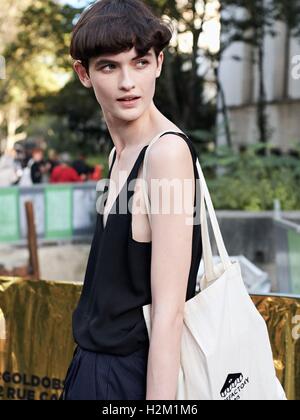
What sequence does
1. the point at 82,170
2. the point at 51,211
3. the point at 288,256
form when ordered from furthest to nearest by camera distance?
the point at 82,170
the point at 51,211
the point at 288,256

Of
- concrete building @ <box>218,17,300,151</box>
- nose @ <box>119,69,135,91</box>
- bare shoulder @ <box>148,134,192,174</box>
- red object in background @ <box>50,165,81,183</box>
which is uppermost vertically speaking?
concrete building @ <box>218,17,300,151</box>

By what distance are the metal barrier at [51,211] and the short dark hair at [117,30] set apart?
1027 cm

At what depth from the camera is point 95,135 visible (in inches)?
1207

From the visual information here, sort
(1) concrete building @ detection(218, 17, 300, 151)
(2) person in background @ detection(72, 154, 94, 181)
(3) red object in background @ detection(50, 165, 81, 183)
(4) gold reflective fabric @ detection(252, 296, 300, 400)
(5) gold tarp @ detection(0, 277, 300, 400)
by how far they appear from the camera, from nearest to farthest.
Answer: (4) gold reflective fabric @ detection(252, 296, 300, 400), (5) gold tarp @ detection(0, 277, 300, 400), (3) red object in background @ detection(50, 165, 81, 183), (2) person in background @ detection(72, 154, 94, 181), (1) concrete building @ detection(218, 17, 300, 151)

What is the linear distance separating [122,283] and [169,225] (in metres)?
0.23

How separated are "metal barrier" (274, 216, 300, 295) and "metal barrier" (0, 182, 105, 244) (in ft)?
21.4

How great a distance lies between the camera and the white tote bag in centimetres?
176

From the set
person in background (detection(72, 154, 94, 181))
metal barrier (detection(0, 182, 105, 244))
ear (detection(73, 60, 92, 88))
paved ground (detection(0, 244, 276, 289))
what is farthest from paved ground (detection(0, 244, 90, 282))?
ear (detection(73, 60, 92, 88))

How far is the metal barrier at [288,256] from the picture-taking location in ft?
18.1

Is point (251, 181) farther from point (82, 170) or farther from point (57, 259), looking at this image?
point (82, 170)

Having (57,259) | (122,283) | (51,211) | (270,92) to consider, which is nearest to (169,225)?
(122,283)

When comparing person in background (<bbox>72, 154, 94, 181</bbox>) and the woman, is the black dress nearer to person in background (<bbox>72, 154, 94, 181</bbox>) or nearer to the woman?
the woman

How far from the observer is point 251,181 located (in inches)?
493
